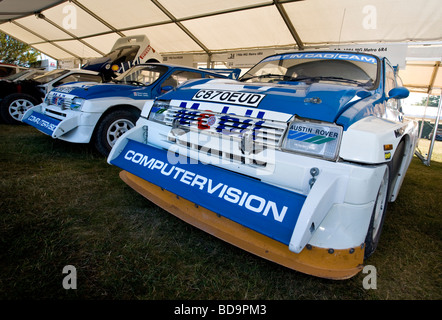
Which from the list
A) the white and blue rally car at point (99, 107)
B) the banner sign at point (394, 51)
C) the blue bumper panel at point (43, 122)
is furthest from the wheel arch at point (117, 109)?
the banner sign at point (394, 51)

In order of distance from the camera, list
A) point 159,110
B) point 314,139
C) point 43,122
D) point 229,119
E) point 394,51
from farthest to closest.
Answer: point 394,51, point 43,122, point 159,110, point 229,119, point 314,139

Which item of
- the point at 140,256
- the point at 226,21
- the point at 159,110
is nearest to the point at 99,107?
the point at 159,110

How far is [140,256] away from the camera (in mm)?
1503

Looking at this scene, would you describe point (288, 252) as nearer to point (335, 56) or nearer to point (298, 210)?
point (298, 210)

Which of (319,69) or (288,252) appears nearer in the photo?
(288,252)

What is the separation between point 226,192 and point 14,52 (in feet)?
98.9

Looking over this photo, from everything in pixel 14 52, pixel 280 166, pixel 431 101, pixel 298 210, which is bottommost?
pixel 298 210

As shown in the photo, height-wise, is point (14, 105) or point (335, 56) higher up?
point (335, 56)

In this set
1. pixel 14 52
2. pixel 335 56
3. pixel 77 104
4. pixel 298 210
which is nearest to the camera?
pixel 298 210

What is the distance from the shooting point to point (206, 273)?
1.42 m

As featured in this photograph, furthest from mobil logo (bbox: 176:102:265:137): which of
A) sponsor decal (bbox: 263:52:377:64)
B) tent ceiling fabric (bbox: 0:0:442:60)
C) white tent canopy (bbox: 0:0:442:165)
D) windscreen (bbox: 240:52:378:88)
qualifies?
tent ceiling fabric (bbox: 0:0:442:60)

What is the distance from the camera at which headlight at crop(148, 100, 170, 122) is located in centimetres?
214
